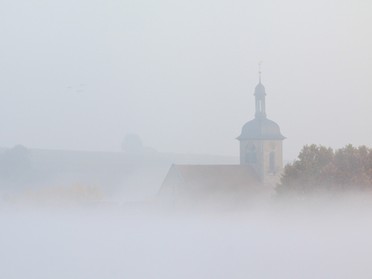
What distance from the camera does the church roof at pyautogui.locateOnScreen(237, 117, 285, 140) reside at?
55.0 meters

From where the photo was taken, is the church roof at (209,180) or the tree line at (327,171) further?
the church roof at (209,180)

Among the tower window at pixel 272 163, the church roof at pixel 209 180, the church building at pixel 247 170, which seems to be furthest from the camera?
the tower window at pixel 272 163

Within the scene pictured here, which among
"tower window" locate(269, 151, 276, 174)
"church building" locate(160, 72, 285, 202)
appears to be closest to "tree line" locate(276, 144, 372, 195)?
"church building" locate(160, 72, 285, 202)

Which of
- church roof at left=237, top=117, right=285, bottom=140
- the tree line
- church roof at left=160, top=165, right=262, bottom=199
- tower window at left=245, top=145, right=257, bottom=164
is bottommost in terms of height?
church roof at left=160, top=165, right=262, bottom=199

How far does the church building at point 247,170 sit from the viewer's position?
175 feet

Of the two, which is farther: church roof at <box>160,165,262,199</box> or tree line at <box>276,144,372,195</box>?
church roof at <box>160,165,262,199</box>

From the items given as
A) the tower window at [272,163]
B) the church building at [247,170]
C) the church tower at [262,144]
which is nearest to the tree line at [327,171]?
the church building at [247,170]

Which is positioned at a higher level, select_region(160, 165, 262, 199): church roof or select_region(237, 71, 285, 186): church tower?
select_region(237, 71, 285, 186): church tower

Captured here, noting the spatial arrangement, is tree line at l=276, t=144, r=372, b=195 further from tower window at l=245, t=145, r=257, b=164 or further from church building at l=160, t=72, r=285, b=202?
tower window at l=245, t=145, r=257, b=164

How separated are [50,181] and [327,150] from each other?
11.7 meters

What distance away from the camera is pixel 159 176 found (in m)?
55.9

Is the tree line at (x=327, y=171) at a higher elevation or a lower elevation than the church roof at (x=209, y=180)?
higher

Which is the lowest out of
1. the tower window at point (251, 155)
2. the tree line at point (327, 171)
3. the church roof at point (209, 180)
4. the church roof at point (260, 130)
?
the church roof at point (209, 180)

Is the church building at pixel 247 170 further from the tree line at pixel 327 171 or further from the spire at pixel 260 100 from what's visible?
the tree line at pixel 327 171
